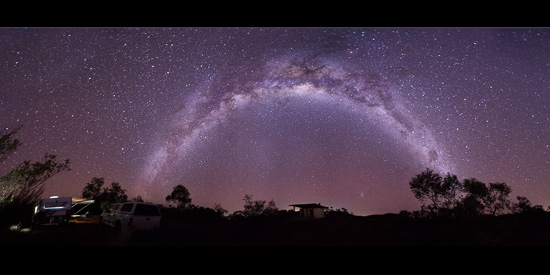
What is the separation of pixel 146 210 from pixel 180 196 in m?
36.1

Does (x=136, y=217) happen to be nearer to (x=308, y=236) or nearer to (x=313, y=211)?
(x=308, y=236)

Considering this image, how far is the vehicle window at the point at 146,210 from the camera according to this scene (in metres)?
12.6

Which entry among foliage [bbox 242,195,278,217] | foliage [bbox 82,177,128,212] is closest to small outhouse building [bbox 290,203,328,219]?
foliage [bbox 242,195,278,217]

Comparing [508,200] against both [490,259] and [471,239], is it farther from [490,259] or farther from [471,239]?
[490,259]

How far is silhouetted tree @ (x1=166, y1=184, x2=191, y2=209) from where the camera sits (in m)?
46.2

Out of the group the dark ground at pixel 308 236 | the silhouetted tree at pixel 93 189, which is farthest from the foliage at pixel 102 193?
the dark ground at pixel 308 236

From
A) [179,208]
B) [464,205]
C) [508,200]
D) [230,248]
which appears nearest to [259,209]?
[179,208]

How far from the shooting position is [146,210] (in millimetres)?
12992

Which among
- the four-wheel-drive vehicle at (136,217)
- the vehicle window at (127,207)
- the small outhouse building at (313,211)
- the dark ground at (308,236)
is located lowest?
the dark ground at (308,236)

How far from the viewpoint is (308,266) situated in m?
2.17

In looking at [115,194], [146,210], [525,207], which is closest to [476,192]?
[525,207]

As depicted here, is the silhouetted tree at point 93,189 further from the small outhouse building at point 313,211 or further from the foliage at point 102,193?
the small outhouse building at point 313,211
